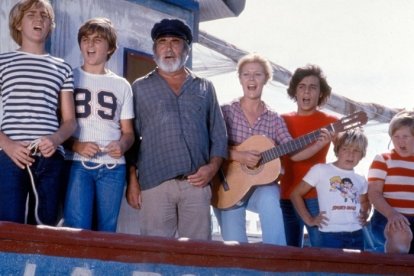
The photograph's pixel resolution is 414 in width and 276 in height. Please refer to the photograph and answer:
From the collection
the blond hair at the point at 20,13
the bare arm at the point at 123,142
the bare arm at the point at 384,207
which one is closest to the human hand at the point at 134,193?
the bare arm at the point at 123,142

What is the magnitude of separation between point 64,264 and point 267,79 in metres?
2.38

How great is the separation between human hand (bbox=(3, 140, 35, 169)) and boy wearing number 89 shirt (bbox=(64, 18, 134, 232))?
1.64 ft

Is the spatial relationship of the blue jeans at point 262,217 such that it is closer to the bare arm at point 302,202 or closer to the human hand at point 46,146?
the bare arm at point 302,202

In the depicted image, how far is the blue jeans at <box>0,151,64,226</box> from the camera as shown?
395cm

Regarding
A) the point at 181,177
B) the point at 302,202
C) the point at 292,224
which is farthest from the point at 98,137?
the point at 292,224

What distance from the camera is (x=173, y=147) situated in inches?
185

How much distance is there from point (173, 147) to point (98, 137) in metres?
0.49

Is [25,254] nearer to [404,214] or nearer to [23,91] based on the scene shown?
[23,91]

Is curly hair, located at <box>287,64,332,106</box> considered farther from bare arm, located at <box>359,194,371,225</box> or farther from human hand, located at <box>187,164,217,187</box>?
human hand, located at <box>187,164,217,187</box>

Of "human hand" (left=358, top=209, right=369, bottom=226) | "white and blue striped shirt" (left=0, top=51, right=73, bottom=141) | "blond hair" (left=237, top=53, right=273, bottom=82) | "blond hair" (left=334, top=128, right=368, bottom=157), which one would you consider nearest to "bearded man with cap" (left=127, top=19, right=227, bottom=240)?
"blond hair" (left=237, top=53, right=273, bottom=82)

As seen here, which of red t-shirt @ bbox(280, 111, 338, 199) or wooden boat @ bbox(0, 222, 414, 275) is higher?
red t-shirt @ bbox(280, 111, 338, 199)

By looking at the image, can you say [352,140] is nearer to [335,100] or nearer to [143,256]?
[143,256]

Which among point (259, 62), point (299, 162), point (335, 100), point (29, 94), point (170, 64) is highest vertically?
point (335, 100)

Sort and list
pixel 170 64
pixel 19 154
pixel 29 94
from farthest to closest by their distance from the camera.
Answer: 1. pixel 170 64
2. pixel 29 94
3. pixel 19 154
